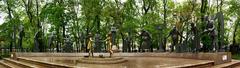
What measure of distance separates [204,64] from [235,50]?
25.8 metres

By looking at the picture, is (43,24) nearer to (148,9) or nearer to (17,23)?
(17,23)

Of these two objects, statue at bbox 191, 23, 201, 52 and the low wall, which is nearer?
the low wall

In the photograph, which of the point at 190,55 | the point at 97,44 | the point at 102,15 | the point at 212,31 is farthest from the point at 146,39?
the point at 102,15

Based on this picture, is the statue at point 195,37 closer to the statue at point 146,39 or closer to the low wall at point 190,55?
the low wall at point 190,55

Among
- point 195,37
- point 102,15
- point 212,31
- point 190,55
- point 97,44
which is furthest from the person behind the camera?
point 102,15

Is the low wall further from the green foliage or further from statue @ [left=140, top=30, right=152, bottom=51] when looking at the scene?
the green foliage

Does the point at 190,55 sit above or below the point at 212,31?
below

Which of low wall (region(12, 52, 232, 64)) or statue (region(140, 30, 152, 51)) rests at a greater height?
statue (region(140, 30, 152, 51))

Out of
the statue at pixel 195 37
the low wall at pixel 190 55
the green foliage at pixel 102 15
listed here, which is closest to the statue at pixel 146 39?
the low wall at pixel 190 55

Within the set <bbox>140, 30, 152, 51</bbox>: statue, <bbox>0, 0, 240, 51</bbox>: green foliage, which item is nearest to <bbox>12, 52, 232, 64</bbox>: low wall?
<bbox>140, 30, 152, 51</bbox>: statue

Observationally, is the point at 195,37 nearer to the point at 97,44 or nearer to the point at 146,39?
the point at 146,39

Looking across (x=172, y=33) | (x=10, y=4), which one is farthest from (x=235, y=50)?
(x=10, y=4)

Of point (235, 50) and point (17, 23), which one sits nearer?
point (17, 23)

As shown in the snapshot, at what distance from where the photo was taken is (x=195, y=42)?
23781 millimetres
